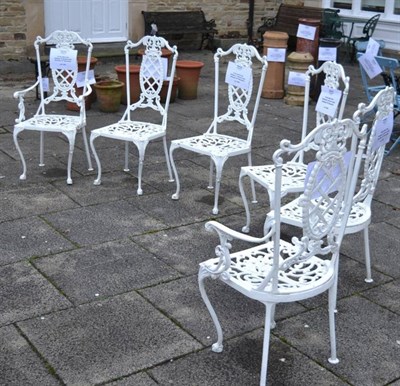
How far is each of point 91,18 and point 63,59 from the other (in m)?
6.17

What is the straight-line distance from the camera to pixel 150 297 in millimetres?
3666

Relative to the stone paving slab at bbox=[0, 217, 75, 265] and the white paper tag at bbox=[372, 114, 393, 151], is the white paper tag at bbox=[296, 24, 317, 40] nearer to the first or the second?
the stone paving slab at bbox=[0, 217, 75, 265]

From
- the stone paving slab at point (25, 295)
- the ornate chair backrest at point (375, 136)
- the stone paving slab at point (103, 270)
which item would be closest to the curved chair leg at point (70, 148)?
the stone paving slab at point (103, 270)

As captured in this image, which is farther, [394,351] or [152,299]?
[152,299]

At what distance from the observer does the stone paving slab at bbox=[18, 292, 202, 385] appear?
3016mm

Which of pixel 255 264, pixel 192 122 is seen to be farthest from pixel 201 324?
pixel 192 122

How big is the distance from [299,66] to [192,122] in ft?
5.81

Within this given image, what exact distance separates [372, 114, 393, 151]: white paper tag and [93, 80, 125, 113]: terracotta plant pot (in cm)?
471

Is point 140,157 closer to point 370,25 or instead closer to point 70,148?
point 70,148

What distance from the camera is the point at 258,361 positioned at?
3.10 meters

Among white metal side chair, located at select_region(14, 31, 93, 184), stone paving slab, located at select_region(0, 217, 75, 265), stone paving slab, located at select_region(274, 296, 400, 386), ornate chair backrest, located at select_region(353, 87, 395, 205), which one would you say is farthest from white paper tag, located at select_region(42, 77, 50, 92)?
stone paving slab, located at select_region(274, 296, 400, 386)

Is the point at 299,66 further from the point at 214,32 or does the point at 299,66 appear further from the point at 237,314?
the point at 237,314

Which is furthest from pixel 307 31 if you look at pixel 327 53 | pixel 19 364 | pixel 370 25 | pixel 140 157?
pixel 19 364

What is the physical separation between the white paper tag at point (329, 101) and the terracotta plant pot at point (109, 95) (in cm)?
394
